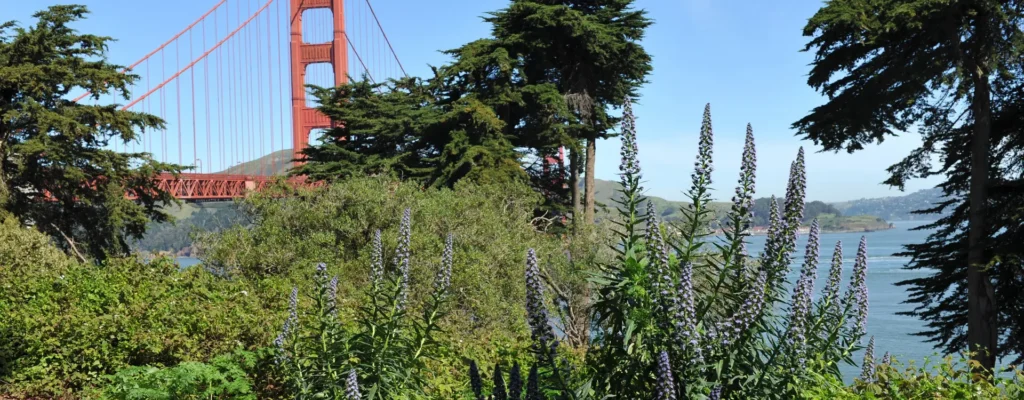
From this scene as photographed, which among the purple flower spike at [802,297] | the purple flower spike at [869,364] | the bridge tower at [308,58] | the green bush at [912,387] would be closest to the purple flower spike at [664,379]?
the purple flower spike at [802,297]

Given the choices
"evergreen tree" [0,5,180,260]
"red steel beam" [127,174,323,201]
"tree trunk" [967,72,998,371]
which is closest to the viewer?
"tree trunk" [967,72,998,371]

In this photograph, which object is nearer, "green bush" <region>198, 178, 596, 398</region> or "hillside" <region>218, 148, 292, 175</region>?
"green bush" <region>198, 178, 596, 398</region>

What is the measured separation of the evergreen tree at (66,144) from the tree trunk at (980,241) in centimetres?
1741

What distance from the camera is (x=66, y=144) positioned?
1917 centimetres

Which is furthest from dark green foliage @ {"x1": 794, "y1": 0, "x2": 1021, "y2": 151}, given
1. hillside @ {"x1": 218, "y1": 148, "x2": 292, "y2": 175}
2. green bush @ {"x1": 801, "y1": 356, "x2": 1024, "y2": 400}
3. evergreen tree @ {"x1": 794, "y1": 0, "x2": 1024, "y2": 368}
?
hillside @ {"x1": 218, "y1": 148, "x2": 292, "y2": 175}

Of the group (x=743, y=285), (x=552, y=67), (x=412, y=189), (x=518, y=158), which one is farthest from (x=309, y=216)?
(x=743, y=285)

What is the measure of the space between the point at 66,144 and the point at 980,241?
18.3 meters

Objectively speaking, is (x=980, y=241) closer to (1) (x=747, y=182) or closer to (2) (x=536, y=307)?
(1) (x=747, y=182)

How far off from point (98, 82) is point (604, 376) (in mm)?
19038

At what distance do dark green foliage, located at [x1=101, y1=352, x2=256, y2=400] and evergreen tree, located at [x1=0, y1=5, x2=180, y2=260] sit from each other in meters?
13.3

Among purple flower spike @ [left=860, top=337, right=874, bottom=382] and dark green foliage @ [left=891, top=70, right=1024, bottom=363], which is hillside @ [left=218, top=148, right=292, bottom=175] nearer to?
dark green foliage @ [left=891, top=70, right=1024, bottom=363]

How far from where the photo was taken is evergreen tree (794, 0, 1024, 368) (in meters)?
14.8

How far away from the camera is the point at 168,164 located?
21.5 meters

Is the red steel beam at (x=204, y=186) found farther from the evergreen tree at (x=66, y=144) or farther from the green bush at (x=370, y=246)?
the green bush at (x=370, y=246)
